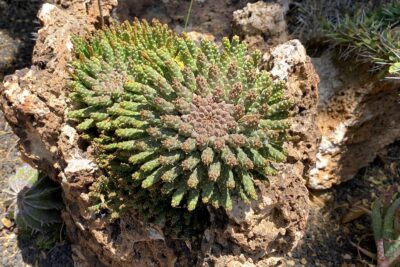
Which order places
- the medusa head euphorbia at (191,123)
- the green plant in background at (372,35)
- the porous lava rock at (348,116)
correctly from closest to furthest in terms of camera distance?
the medusa head euphorbia at (191,123), the green plant in background at (372,35), the porous lava rock at (348,116)

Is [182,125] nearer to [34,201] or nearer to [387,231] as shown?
[34,201]

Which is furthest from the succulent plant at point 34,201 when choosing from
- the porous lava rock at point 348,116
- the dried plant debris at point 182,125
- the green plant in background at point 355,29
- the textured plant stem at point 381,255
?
the textured plant stem at point 381,255

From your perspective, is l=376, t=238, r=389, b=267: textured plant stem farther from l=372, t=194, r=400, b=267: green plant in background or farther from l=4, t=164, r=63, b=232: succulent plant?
→ l=4, t=164, r=63, b=232: succulent plant

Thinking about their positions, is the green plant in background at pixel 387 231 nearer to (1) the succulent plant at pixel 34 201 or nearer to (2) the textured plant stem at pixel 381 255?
(2) the textured plant stem at pixel 381 255

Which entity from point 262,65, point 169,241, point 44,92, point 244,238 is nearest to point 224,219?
point 244,238

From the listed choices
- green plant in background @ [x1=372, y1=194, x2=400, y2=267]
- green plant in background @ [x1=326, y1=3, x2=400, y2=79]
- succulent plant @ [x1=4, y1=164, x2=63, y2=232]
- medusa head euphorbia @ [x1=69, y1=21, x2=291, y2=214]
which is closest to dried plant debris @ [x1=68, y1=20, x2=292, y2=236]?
medusa head euphorbia @ [x1=69, y1=21, x2=291, y2=214]

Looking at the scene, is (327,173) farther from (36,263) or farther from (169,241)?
(36,263)

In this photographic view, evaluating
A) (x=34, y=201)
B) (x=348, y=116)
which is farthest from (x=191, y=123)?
(x=348, y=116)
